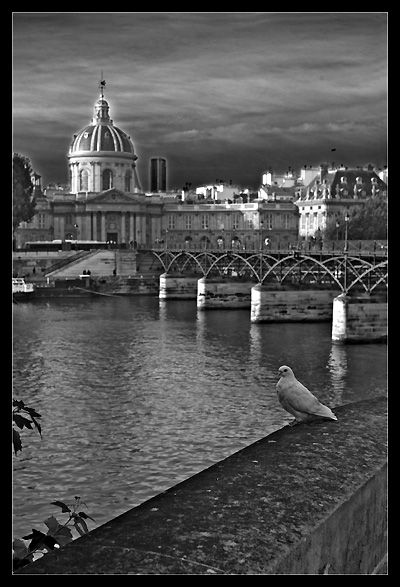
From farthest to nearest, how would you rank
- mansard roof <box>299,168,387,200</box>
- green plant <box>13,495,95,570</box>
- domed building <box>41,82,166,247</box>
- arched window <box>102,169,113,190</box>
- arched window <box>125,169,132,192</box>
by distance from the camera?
arched window <box>125,169,132,192</box> → arched window <box>102,169,113,190</box> → domed building <box>41,82,166,247</box> → mansard roof <box>299,168,387,200</box> → green plant <box>13,495,95,570</box>

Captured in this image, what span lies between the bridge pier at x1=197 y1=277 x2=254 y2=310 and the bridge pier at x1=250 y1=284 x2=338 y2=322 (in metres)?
9.35

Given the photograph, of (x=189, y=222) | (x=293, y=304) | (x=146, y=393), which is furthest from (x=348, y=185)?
(x=146, y=393)

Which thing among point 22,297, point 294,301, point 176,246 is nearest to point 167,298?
point 22,297

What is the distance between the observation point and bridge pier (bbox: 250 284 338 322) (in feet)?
152

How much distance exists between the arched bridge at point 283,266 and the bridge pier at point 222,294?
1.54 metres

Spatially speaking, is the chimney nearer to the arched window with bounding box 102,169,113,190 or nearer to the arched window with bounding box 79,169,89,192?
the arched window with bounding box 102,169,113,190

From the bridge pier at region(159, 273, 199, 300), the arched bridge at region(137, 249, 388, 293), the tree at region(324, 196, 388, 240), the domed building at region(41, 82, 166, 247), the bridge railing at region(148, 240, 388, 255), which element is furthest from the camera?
the domed building at region(41, 82, 166, 247)

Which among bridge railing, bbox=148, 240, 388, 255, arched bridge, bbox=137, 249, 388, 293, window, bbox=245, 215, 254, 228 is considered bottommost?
arched bridge, bbox=137, 249, 388, 293

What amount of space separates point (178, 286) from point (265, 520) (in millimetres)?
62324

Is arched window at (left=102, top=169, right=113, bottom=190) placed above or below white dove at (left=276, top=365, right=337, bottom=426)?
above

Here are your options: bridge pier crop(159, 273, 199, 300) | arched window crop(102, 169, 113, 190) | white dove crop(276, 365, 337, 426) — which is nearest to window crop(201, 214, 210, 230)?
arched window crop(102, 169, 113, 190)

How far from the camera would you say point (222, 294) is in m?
56.5

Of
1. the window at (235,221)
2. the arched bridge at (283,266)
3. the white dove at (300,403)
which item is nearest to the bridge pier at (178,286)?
the arched bridge at (283,266)

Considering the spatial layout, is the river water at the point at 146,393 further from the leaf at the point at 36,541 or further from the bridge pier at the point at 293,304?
the leaf at the point at 36,541
